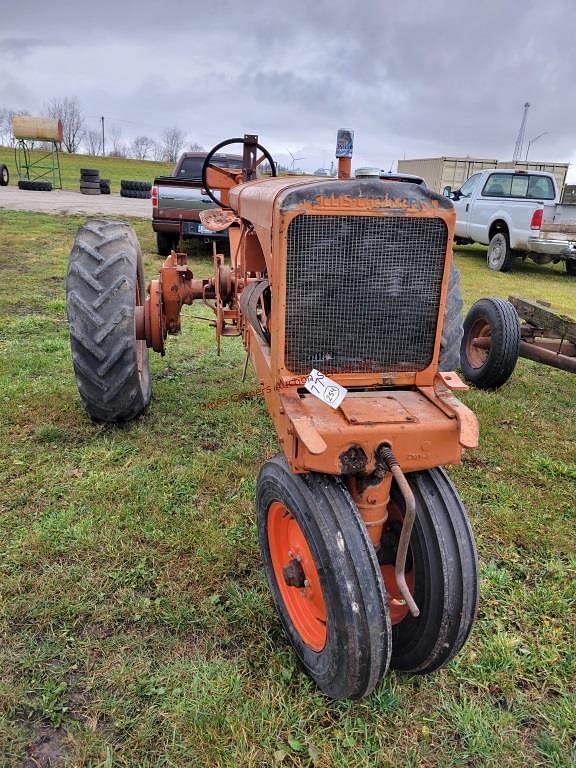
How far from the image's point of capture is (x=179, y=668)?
2.20 metres

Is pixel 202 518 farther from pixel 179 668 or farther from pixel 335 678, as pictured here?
pixel 335 678

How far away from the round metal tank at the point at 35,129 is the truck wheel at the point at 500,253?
1989 centimetres

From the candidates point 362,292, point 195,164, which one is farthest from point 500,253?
point 362,292

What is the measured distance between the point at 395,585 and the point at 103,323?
2.15m

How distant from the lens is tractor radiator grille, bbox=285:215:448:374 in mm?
2117

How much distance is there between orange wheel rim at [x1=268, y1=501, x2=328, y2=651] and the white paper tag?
1.53 ft

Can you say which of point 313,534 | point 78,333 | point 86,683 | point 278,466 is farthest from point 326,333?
point 78,333

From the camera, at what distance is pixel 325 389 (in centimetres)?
208

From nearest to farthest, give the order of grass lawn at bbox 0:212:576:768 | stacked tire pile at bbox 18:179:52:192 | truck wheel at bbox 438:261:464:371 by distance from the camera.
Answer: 1. grass lawn at bbox 0:212:576:768
2. truck wheel at bbox 438:261:464:371
3. stacked tire pile at bbox 18:179:52:192

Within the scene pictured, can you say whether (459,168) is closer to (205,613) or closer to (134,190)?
(134,190)

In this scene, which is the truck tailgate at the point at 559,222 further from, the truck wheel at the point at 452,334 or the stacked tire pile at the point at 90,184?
the stacked tire pile at the point at 90,184

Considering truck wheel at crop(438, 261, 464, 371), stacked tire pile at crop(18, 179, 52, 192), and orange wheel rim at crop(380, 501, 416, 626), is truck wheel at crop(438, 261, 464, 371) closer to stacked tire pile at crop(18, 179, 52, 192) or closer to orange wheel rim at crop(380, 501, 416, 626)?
orange wheel rim at crop(380, 501, 416, 626)

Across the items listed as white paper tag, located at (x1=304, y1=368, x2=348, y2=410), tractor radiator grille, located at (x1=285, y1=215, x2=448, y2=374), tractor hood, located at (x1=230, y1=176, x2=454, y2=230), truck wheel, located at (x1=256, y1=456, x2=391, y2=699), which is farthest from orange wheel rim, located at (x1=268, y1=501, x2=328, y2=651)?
tractor hood, located at (x1=230, y1=176, x2=454, y2=230)

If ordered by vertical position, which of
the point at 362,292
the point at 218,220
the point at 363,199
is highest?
the point at 363,199
